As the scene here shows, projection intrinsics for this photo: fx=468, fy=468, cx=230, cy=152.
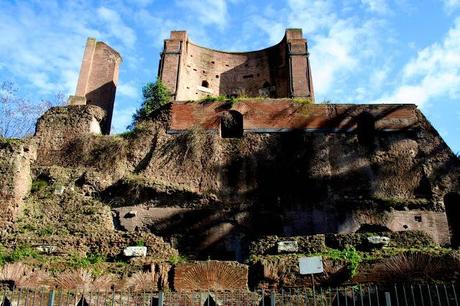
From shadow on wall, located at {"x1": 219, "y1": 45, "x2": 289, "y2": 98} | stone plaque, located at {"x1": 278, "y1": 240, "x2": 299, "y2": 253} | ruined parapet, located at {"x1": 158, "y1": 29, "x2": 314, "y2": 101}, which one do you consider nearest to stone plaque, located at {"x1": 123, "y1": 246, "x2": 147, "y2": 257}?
stone plaque, located at {"x1": 278, "y1": 240, "x2": 299, "y2": 253}

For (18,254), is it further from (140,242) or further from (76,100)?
(76,100)

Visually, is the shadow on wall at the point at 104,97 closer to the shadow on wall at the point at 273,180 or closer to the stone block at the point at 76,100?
the stone block at the point at 76,100

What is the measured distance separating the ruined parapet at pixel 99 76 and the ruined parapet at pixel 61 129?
15.5ft

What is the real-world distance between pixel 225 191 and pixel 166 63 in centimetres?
979

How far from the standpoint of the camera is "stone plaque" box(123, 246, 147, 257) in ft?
34.1

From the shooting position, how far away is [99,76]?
67.7 feet

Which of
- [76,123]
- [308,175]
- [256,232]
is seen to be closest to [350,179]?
[308,175]

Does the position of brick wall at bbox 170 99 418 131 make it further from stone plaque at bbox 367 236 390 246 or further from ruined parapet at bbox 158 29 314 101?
ruined parapet at bbox 158 29 314 101

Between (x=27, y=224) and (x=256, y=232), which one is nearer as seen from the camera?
(x=27, y=224)

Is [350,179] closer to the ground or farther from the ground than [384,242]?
farther from the ground

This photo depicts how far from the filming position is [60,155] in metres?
13.9

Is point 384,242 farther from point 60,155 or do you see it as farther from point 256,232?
point 60,155

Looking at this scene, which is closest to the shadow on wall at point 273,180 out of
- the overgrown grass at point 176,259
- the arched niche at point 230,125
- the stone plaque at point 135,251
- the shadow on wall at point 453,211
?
the overgrown grass at point 176,259

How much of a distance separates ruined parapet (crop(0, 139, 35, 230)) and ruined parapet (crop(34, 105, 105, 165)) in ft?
1.84
